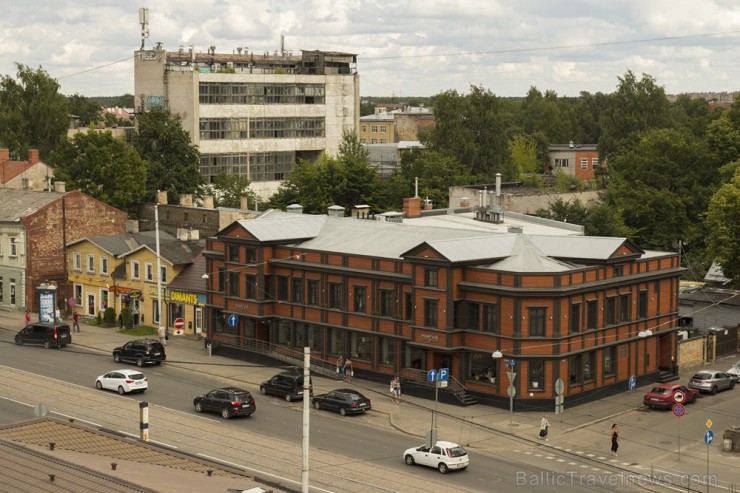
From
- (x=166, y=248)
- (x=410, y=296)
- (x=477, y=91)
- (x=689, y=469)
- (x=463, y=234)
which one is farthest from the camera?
(x=477, y=91)

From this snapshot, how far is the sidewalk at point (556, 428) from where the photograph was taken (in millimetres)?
55062

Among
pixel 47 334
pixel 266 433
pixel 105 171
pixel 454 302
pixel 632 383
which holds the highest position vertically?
pixel 105 171

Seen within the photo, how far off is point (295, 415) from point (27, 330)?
25.9 metres

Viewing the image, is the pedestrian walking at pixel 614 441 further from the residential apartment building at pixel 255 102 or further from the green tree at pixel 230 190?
the residential apartment building at pixel 255 102

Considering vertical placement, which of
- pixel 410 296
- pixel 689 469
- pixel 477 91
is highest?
pixel 477 91

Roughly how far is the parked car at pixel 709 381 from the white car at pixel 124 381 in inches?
1231

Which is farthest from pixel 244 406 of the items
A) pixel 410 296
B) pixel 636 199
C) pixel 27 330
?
pixel 636 199

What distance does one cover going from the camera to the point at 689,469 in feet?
176

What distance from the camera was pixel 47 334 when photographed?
7912 cm

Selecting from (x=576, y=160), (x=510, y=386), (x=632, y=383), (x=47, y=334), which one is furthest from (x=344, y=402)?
(x=576, y=160)

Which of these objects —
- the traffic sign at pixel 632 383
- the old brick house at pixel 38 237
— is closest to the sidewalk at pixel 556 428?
the traffic sign at pixel 632 383

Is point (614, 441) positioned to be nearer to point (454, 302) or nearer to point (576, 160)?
point (454, 302)

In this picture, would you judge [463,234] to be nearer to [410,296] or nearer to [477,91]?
[410,296]

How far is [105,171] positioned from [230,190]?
18201 mm
